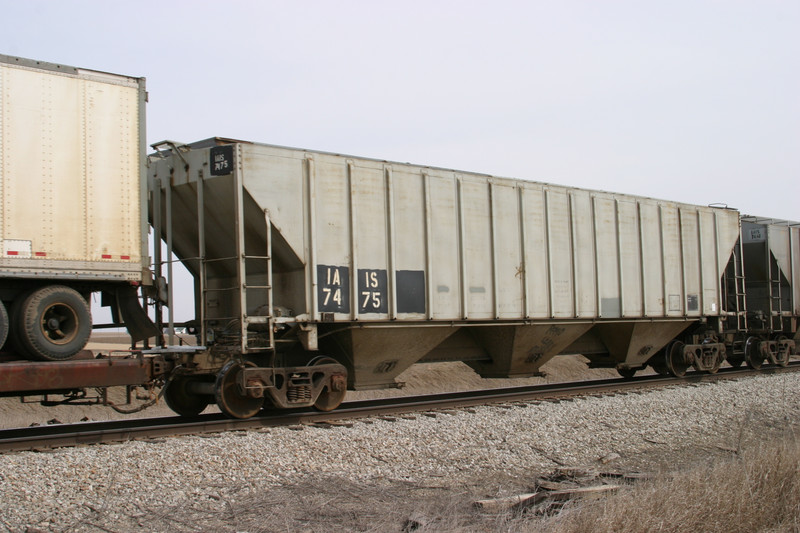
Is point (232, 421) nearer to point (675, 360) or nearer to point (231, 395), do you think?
point (231, 395)

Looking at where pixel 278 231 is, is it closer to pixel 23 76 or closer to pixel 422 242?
pixel 422 242

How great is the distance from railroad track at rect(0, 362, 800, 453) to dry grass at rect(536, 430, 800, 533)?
17.2 ft

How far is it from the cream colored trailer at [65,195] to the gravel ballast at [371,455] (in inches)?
70.0

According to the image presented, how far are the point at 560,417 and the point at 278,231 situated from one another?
4.99 m

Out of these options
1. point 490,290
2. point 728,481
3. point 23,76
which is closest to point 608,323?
point 490,290

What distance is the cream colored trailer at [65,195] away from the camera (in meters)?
8.30

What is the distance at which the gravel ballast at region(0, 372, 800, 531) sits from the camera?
20.5ft

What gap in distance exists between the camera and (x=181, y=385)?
1099 cm

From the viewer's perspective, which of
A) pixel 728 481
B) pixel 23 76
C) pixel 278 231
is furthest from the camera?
pixel 278 231

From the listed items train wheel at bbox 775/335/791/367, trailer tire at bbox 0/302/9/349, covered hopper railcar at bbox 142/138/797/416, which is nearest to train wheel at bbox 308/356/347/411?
covered hopper railcar at bbox 142/138/797/416

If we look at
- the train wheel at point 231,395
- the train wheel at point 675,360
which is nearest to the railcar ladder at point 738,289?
the train wheel at point 675,360

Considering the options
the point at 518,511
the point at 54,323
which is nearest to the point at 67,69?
the point at 54,323

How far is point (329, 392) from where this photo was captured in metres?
11.2

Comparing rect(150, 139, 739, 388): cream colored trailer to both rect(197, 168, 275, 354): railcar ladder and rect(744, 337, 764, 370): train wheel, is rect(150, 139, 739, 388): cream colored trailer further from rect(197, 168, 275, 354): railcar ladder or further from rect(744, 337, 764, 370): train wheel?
rect(744, 337, 764, 370): train wheel
